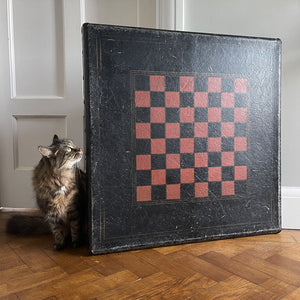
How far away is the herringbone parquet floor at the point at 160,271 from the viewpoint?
101 cm

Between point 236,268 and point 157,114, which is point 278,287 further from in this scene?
point 157,114

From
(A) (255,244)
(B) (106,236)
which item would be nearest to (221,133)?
(A) (255,244)

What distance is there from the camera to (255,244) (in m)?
1.41

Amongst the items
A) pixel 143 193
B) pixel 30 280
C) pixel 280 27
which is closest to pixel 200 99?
pixel 143 193

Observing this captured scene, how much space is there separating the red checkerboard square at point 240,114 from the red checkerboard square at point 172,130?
0.27 metres

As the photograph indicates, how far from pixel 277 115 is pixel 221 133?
289mm

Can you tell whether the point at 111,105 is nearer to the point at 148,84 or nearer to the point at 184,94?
the point at 148,84

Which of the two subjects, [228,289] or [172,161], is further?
[172,161]

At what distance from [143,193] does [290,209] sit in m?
0.77

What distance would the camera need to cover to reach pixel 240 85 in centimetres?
146

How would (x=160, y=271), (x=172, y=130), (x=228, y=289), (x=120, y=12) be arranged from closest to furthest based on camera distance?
(x=228, y=289) < (x=160, y=271) < (x=172, y=130) < (x=120, y=12)

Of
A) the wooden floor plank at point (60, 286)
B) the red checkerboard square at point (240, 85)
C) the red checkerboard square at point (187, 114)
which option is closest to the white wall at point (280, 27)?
the red checkerboard square at point (240, 85)

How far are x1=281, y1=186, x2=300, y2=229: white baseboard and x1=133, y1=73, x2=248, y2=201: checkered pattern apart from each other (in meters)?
0.31

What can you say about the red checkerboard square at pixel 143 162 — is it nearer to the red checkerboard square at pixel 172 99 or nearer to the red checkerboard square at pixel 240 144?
the red checkerboard square at pixel 172 99
